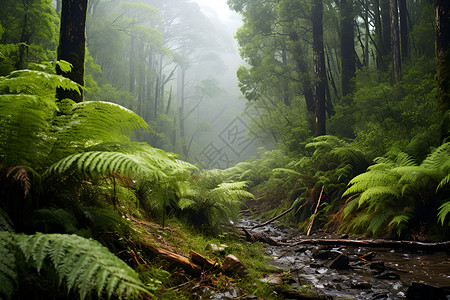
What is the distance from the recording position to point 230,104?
1905 inches

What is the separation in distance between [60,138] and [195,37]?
101 ft

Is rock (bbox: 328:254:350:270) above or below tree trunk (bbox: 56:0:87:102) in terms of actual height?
below

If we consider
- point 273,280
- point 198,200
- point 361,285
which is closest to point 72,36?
point 198,200

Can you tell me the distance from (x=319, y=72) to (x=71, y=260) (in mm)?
9163

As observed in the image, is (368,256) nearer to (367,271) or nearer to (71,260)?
(367,271)

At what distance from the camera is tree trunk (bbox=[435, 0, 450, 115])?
4.34 m

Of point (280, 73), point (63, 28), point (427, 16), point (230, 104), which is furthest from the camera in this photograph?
point (230, 104)

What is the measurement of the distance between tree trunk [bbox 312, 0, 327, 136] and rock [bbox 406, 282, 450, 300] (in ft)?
22.3

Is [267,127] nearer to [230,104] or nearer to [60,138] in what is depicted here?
[60,138]

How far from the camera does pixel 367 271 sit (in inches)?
109

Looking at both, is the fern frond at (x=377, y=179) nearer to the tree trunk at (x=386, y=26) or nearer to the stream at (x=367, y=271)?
the stream at (x=367, y=271)

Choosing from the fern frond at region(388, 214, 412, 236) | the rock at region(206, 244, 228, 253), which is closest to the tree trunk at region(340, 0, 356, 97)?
the fern frond at region(388, 214, 412, 236)

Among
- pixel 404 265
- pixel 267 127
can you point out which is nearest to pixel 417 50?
pixel 267 127

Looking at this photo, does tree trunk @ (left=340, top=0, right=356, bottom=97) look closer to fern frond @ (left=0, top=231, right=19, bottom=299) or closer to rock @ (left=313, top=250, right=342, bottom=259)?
rock @ (left=313, top=250, right=342, bottom=259)
